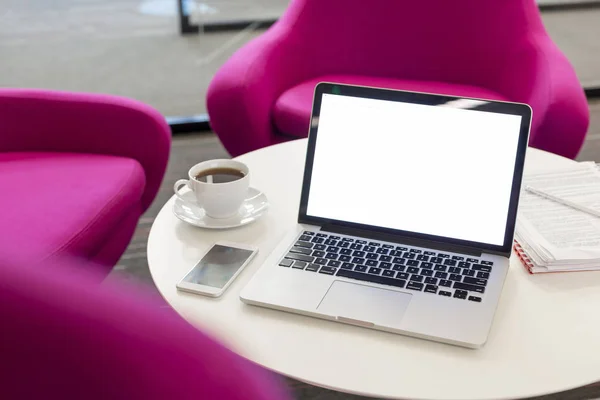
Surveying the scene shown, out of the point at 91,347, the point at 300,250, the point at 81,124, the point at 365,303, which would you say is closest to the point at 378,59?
the point at 81,124

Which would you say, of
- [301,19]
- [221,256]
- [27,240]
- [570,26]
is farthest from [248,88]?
[570,26]

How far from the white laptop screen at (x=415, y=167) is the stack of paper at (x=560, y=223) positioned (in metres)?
0.06

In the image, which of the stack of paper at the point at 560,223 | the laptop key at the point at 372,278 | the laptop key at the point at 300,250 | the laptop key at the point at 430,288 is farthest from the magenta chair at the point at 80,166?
the stack of paper at the point at 560,223

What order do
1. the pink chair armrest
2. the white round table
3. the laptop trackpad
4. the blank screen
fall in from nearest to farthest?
the white round table, the laptop trackpad, the blank screen, the pink chair armrest

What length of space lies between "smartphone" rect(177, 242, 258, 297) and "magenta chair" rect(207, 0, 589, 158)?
0.90m

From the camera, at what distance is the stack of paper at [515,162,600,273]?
1.12 metres

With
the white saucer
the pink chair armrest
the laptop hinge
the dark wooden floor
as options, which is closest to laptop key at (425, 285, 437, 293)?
the laptop hinge

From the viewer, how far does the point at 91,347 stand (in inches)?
14.3

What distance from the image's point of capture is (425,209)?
119 cm

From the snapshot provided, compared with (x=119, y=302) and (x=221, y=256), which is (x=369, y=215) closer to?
(x=221, y=256)

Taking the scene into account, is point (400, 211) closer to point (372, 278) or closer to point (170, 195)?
point (372, 278)

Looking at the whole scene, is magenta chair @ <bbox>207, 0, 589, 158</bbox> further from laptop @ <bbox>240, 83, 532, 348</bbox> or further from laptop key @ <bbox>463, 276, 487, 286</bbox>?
laptop key @ <bbox>463, 276, 487, 286</bbox>

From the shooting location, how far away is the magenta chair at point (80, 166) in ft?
5.03

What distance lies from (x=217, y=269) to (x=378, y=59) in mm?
1450
